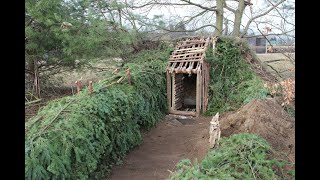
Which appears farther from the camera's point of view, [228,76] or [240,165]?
[228,76]

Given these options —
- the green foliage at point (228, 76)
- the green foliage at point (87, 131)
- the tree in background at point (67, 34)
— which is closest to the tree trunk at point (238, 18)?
the green foliage at point (228, 76)

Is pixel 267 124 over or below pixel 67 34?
below

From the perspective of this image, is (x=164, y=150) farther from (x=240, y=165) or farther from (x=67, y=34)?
(x=67, y=34)

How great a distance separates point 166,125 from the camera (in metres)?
10.0

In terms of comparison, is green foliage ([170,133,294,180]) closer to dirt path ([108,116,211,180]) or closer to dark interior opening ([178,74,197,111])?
dirt path ([108,116,211,180])

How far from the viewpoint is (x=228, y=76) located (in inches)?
451

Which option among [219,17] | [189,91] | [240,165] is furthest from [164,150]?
[219,17]

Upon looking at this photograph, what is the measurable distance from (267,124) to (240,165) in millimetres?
2326

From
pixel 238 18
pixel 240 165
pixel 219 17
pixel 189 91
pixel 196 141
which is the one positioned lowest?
pixel 196 141

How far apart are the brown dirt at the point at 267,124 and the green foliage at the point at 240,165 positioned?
0.56m

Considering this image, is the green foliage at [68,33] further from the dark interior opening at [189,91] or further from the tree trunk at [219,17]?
the tree trunk at [219,17]

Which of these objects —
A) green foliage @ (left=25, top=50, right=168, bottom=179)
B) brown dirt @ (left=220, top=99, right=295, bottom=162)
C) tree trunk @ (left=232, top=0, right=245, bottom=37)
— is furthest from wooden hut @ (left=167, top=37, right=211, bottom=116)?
tree trunk @ (left=232, top=0, right=245, bottom=37)
